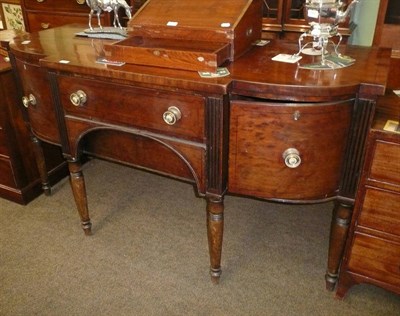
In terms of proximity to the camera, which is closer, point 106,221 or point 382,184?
point 382,184

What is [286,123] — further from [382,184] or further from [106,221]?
[106,221]

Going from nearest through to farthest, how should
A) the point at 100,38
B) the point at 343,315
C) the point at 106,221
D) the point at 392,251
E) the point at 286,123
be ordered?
the point at 286,123 → the point at 392,251 → the point at 343,315 → the point at 100,38 → the point at 106,221

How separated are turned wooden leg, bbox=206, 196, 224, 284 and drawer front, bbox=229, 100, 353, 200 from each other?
99 millimetres

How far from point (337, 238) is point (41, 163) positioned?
4.76 feet

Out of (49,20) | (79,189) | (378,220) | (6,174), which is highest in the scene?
(49,20)

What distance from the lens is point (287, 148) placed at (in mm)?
1145

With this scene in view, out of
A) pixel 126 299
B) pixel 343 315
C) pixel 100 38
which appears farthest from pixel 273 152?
pixel 100 38

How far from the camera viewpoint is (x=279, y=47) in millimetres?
1456

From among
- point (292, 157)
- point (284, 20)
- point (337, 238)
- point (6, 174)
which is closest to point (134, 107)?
point (292, 157)

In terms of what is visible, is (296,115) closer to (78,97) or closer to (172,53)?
(172,53)

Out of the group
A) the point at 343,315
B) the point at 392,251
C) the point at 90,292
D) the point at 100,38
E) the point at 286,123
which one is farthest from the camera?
the point at 100,38

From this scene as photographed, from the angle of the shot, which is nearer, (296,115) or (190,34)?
(296,115)

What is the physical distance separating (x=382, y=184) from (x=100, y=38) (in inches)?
48.7

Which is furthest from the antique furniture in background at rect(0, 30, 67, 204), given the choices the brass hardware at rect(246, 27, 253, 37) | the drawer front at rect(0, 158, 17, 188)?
the brass hardware at rect(246, 27, 253, 37)
